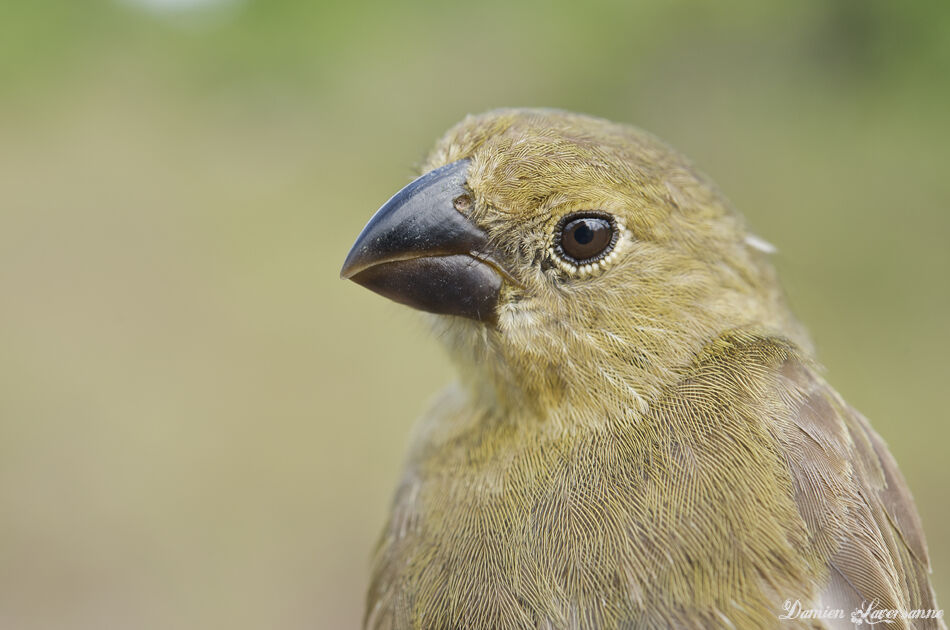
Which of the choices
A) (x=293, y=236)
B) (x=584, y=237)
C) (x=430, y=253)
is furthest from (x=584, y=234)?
(x=293, y=236)

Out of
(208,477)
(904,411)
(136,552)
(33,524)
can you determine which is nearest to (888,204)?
(904,411)

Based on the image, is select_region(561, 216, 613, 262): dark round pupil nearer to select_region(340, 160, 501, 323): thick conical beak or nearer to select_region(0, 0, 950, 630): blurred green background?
select_region(340, 160, 501, 323): thick conical beak

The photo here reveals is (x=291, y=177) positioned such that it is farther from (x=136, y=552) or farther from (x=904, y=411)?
(x=904, y=411)

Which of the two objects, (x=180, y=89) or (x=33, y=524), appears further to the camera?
(x=180, y=89)

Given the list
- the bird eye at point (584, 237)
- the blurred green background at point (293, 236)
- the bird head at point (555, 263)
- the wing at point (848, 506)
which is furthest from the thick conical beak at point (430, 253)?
the blurred green background at point (293, 236)

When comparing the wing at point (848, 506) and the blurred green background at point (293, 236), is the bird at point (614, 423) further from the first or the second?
the blurred green background at point (293, 236)
